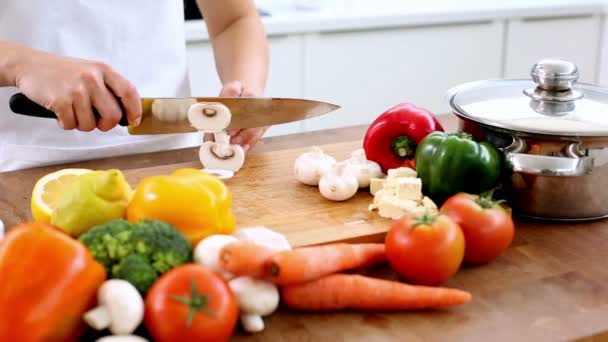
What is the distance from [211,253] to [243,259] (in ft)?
0.18

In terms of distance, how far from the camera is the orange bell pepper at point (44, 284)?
85cm

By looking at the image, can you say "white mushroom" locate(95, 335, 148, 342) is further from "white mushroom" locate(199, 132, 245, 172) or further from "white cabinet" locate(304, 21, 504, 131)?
"white cabinet" locate(304, 21, 504, 131)

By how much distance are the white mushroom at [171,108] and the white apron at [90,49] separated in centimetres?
23

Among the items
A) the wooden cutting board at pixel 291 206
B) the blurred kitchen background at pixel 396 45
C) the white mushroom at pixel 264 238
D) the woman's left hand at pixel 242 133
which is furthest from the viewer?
the blurred kitchen background at pixel 396 45

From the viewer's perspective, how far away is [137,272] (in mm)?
920

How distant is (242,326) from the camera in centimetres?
98

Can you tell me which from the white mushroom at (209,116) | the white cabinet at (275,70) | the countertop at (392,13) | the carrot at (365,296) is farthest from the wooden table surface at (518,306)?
the countertop at (392,13)

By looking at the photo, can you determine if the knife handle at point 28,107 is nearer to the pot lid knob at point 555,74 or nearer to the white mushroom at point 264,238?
the white mushroom at point 264,238

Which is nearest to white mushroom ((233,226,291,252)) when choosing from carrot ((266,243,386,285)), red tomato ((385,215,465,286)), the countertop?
carrot ((266,243,386,285))

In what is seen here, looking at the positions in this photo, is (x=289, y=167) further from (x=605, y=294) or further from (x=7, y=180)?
(x=605, y=294)

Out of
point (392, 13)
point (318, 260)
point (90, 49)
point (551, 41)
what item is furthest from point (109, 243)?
point (551, 41)

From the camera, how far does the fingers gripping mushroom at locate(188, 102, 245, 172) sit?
4.84 ft

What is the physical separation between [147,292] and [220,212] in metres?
0.20

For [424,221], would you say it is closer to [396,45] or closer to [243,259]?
[243,259]
